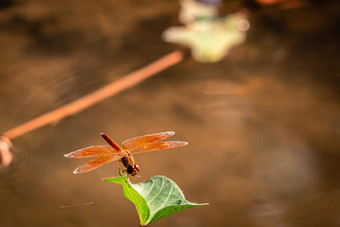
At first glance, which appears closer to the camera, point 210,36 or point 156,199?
point 156,199

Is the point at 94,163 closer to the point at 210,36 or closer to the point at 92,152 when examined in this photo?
the point at 92,152

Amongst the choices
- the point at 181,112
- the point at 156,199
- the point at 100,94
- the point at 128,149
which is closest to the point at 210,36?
the point at 181,112

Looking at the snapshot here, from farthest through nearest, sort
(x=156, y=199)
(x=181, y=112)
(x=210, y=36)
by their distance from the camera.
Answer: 1. (x=210, y=36)
2. (x=181, y=112)
3. (x=156, y=199)

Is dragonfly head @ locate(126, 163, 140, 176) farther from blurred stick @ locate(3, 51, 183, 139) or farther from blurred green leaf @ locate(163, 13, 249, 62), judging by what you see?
blurred green leaf @ locate(163, 13, 249, 62)

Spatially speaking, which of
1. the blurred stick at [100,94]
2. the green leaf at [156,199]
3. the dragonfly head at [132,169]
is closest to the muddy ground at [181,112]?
the blurred stick at [100,94]

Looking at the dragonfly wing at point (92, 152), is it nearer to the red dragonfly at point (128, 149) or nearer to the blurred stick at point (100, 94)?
the red dragonfly at point (128, 149)

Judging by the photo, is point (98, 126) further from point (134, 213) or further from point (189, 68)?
point (189, 68)

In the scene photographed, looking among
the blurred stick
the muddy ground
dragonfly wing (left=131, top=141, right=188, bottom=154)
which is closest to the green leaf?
dragonfly wing (left=131, top=141, right=188, bottom=154)
